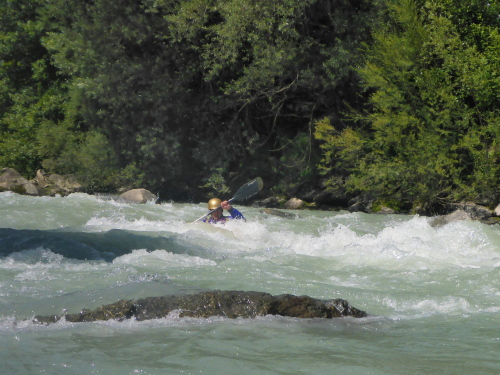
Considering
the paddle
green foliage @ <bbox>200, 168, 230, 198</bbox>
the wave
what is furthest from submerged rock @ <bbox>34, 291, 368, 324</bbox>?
green foliage @ <bbox>200, 168, 230, 198</bbox>

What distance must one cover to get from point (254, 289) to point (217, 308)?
123 cm

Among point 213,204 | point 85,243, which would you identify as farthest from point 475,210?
point 85,243

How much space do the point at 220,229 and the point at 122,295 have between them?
4.66 m

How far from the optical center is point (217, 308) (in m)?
4.32

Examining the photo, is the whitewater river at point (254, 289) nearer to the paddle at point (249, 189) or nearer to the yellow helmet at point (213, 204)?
the yellow helmet at point (213, 204)

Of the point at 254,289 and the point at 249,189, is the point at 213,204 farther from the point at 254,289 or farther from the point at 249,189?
the point at 254,289

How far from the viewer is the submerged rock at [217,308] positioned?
4.18 m

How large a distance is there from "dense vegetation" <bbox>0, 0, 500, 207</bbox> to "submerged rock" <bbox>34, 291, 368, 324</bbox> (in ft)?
33.2

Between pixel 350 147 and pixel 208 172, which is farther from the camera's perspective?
pixel 208 172

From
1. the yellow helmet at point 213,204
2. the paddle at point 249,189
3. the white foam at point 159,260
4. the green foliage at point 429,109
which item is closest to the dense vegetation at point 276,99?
the green foliage at point 429,109

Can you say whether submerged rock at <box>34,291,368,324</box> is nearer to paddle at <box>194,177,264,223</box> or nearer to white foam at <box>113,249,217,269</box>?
white foam at <box>113,249,217,269</box>

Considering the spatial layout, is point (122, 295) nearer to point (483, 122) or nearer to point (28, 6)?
point (483, 122)

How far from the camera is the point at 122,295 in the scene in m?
4.56

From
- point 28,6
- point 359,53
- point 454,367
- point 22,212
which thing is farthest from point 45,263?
point 28,6
